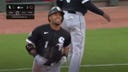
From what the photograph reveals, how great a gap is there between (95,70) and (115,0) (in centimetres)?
1306

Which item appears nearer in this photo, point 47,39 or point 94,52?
point 47,39

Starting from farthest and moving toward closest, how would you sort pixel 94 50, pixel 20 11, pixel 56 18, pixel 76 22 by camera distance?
pixel 94 50
pixel 20 11
pixel 76 22
pixel 56 18

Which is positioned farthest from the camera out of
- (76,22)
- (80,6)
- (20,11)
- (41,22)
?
(41,22)

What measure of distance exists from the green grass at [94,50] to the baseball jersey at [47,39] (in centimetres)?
305

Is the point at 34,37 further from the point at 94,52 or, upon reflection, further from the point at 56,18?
the point at 94,52

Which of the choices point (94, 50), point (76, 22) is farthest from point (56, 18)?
point (94, 50)

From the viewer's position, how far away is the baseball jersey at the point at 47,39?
21.1 ft

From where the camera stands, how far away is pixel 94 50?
12.0 metres

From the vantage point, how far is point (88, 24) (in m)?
17.5

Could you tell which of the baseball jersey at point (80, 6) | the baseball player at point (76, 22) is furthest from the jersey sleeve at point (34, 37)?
the baseball jersey at point (80, 6)

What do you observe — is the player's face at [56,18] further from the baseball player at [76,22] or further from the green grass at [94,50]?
the green grass at [94,50]

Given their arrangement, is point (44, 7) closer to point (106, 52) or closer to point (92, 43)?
point (92, 43)

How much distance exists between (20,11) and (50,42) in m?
2.16

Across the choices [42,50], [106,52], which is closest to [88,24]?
[106,52]
